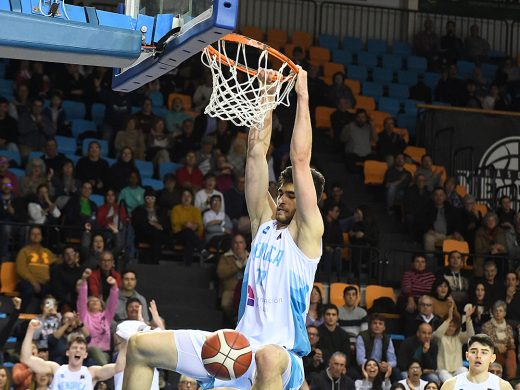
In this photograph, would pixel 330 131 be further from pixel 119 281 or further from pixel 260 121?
pixel 260 121

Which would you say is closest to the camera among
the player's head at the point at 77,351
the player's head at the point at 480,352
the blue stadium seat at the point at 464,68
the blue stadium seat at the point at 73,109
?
the player's head at the point at 480,352

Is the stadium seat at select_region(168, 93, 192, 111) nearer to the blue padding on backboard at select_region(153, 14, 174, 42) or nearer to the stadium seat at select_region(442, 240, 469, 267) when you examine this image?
the stadium seat at select_region(442, 240, 469, 267)

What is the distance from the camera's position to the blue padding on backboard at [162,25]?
769 cm

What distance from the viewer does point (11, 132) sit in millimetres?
17484

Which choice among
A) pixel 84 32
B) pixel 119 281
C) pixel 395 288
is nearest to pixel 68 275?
pixel 119 281

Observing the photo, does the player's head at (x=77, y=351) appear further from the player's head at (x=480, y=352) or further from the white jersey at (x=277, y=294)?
the white jersey at (x=277, y=294)

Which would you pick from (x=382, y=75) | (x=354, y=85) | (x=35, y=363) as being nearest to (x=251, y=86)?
(x=35, y=363)

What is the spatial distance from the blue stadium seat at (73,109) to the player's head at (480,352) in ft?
32.1

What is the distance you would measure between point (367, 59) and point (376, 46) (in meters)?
0.49

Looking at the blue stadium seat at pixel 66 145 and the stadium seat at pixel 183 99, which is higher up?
the stadium seat at pixel 183 99

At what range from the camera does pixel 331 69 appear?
71.3 feet

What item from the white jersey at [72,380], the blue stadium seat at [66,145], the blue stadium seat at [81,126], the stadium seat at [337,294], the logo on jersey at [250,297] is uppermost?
the blue stadium seat at [81,126]

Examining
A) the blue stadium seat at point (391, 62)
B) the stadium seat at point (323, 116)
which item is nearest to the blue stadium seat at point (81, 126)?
the stadium seat at point (323, 116)

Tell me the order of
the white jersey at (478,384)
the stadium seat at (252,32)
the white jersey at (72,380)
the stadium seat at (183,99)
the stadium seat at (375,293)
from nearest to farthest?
the white jersey at (478,384) < the white jersey at (72,380) < the stadium seat at (375,293) < the stadium seat at (183,99) < the stadium seat at (252,32)
